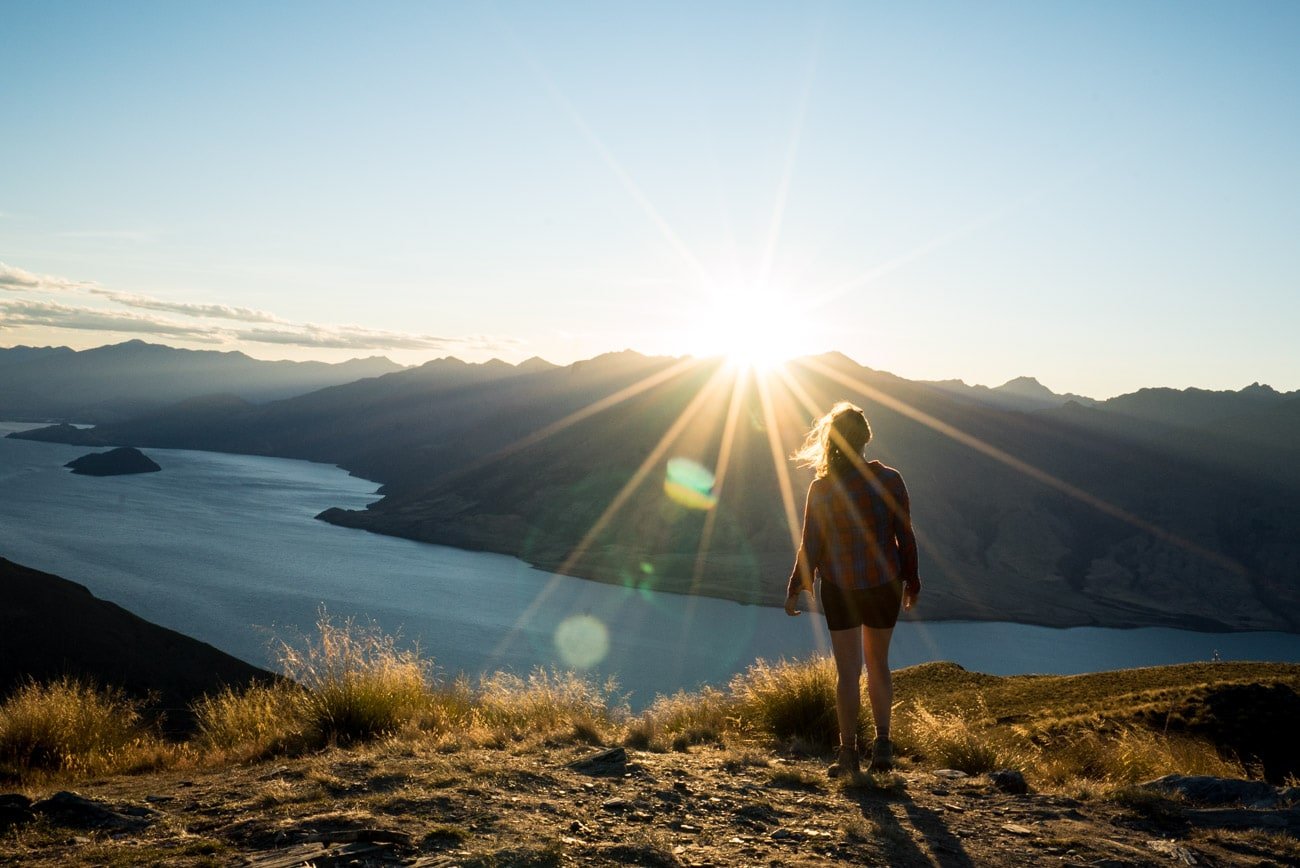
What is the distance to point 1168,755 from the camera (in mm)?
5789

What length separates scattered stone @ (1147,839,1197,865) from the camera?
11.6ft

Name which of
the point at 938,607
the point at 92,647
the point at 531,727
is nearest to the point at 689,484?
the point at 938,607

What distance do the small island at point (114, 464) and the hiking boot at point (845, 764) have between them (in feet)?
597

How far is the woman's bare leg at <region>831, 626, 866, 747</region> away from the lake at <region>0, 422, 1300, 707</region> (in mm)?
49292

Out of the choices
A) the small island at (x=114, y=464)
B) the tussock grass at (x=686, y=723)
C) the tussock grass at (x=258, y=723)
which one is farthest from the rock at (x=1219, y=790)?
the small island at (x=114, y=464)

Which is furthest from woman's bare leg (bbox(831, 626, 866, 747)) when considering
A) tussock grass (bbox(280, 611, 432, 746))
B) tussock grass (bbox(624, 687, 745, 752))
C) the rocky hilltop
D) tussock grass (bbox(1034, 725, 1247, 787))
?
the rocky hilltop

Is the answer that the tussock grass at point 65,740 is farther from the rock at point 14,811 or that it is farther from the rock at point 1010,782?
the rock at point 1010,782

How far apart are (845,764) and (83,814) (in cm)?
390

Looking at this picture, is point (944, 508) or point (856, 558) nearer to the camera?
point (856, 558)

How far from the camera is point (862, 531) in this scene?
472 cm

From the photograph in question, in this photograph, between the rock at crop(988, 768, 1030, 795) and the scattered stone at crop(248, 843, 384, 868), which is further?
the rock at crop(988, 768, 1030, 795)

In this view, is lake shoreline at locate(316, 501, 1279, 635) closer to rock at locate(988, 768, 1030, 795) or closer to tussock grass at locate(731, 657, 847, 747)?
tussock grass at locate(731, 657, 847, 747)

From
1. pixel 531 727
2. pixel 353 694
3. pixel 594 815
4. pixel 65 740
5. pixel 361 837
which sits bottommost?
pixel 65 740

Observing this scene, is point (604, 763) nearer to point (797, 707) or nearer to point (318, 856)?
point (797, 707)
